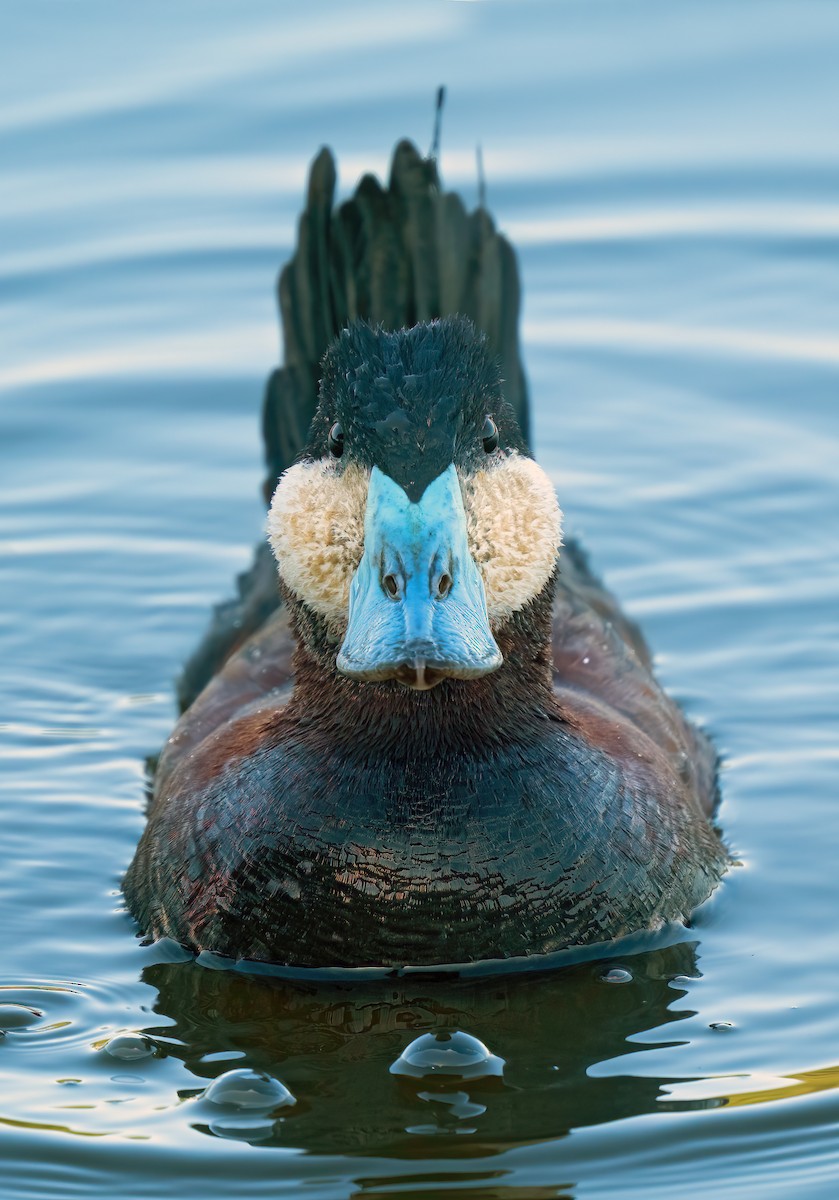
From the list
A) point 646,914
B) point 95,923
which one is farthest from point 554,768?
point 95,923

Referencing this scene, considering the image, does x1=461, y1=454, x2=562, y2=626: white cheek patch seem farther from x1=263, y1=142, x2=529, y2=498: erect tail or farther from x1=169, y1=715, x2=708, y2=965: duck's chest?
x1=263, y1=142, x2=529, y2=498: erect tail

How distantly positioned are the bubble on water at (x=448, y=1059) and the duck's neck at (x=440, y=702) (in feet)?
2.57

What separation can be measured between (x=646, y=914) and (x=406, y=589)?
134 centimetres

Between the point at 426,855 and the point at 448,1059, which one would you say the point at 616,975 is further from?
the point at 426,855

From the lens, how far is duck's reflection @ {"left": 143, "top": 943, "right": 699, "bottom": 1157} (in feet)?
18.5

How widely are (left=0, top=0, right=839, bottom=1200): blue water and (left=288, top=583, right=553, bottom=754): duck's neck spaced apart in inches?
28.4

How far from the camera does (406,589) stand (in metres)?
5.61

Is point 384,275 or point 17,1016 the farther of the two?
point 384,275

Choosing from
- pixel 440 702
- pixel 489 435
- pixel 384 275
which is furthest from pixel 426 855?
pixel 384 275

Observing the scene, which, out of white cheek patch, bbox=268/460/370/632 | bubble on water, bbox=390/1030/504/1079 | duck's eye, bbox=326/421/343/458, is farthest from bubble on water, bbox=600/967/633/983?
duck's eye, bbox=326/421/343/458

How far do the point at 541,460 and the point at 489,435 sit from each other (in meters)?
4.06

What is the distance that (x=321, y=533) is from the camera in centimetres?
614

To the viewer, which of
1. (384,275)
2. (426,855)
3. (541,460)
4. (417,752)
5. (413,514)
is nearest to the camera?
(413,514)

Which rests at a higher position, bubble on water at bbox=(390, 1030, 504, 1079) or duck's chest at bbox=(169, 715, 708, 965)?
duck's chest at bbox=(169, 715, 708, 965)
